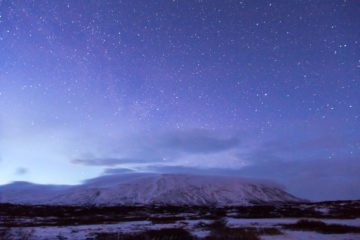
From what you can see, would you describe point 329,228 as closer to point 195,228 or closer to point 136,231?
point 195,228

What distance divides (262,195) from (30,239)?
189790 millimetres

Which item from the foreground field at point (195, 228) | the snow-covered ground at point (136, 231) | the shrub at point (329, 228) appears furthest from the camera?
the shrub at point (329, 228)

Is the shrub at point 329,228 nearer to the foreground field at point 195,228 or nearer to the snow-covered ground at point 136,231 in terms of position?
the foreground field at point 195,228

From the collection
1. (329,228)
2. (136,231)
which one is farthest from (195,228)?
(329,228)

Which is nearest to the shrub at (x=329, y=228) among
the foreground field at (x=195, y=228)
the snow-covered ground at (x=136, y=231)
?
the foreground field at (x=195, y=228)

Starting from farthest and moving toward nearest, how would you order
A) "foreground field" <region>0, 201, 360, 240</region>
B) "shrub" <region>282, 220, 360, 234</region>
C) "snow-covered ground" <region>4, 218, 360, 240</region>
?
"shrub" <region>282, 220, 360, 234</region> → "foreground field" <region>0, 201, 360, 240</region> → "snow-covered ground" <region>4, 218, 360, 240</region>

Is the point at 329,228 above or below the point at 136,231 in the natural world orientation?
above

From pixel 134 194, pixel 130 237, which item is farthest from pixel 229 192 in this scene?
pixel 130 237

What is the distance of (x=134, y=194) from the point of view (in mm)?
176625

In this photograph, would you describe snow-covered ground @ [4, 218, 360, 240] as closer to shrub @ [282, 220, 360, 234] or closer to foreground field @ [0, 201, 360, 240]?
foreground field @ [0, 201, 360, 240]

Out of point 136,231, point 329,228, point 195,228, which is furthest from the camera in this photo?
point 195,228

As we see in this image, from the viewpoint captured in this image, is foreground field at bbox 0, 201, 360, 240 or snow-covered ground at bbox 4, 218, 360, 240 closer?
snow-covered ground at bbox 4, 218, 360, 240

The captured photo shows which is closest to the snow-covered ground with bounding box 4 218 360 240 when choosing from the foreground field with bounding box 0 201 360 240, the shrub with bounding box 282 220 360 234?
the foreground field with bounding box 0 201 360 240

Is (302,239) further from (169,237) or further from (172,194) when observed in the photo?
(172,194)
